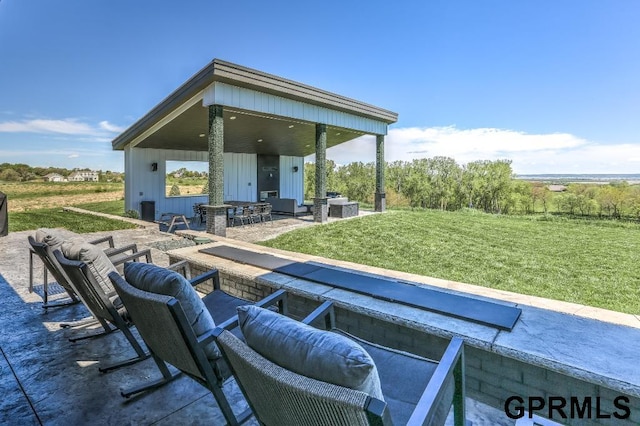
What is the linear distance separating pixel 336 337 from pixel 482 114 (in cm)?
4028

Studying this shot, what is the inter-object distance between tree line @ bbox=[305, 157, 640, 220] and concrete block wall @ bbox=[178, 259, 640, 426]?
2300cm

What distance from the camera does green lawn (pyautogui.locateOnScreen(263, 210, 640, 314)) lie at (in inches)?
187

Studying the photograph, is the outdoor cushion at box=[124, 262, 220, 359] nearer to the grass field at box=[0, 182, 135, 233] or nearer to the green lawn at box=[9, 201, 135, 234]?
the green lawn at box=[9, 201, 135, 234]

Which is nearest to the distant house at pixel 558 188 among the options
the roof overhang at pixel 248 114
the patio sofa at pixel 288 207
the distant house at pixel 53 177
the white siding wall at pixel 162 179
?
the roof overhang at pixel 248 114

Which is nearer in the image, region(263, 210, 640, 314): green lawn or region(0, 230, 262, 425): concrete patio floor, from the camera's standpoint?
region(0, 230, 262, 425): concrete patio floor

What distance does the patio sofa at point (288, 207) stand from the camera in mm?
12117

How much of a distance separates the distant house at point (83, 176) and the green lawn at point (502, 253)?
43.3ft

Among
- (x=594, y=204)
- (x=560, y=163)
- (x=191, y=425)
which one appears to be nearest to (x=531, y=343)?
(x=191, y=425)

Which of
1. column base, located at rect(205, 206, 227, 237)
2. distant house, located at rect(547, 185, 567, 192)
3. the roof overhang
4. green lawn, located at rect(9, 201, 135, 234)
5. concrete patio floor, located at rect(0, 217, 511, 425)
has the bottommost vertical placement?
concrete patio floor, located at rect(0, 217, 511, 425)

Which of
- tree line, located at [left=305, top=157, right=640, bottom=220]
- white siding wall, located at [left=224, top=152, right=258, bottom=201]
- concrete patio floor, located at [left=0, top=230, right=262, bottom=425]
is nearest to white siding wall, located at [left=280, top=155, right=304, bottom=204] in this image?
→ white siding wall, located at [left=224, top=152, right=258, bottom=201]

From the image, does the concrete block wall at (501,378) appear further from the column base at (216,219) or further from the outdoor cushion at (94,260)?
the column base at (216,219)

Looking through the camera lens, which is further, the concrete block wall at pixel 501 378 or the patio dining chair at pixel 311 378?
the concrete block wall at pixel 501 378

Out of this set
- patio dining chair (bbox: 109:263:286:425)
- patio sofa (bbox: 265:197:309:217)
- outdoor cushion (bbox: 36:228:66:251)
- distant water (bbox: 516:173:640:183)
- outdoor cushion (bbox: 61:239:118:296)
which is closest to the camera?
patio dining chair (bbox: 109:263:286:425)

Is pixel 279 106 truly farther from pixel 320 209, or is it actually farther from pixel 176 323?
pixel 176 323
